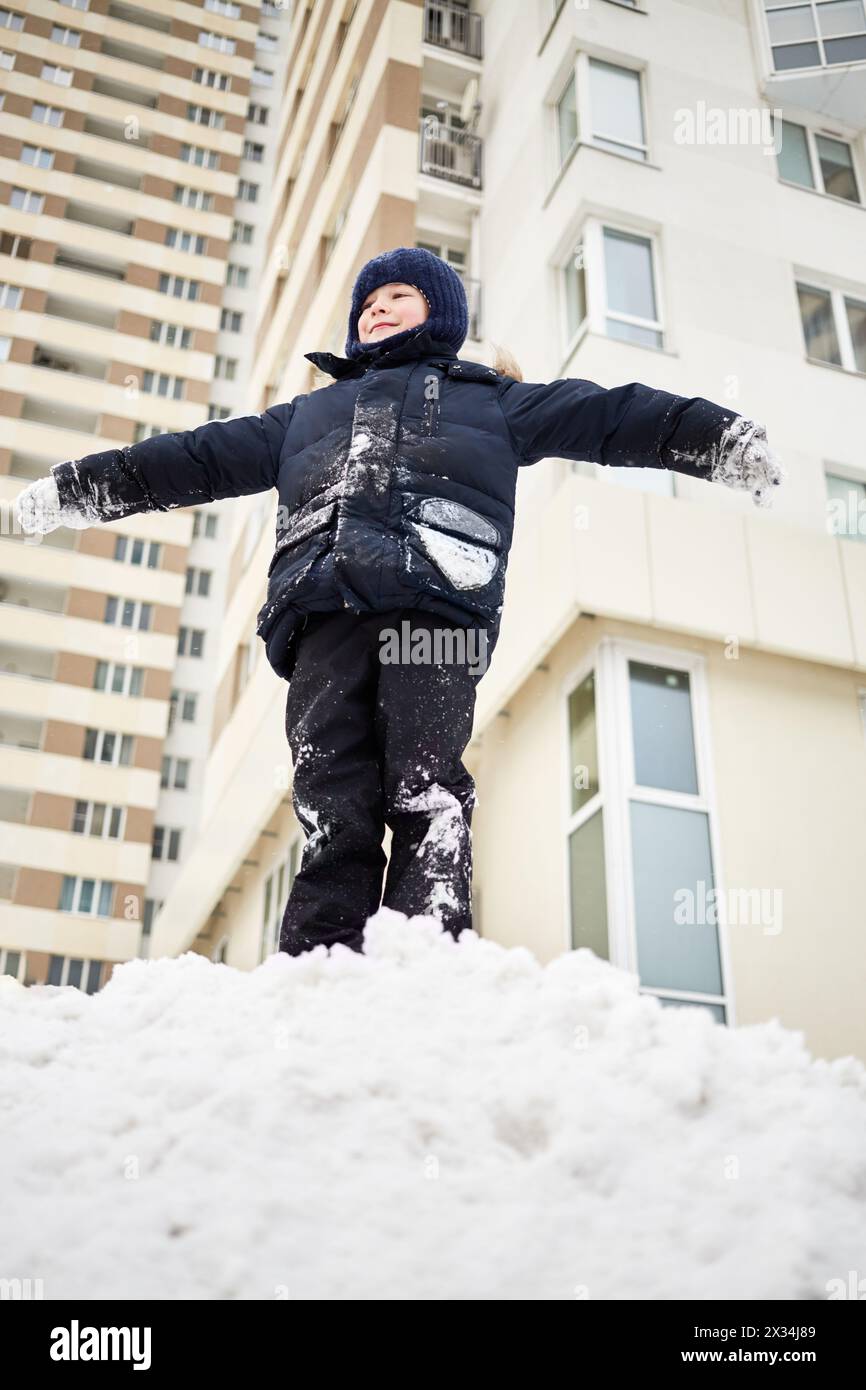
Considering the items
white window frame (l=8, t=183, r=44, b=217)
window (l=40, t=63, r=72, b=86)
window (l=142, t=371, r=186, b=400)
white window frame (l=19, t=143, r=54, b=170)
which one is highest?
window (l=40, t=63, r=72, b=86)

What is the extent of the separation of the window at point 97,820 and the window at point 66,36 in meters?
19.5

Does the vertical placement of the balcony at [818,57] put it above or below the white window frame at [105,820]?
above

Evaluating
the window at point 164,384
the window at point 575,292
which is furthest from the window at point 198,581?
the window at point 575,292

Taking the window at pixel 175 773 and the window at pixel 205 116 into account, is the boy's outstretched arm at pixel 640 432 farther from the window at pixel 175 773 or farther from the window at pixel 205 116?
the window at pixel 205 116

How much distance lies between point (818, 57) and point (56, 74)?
85.9ft

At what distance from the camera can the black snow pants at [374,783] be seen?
292 centimetres

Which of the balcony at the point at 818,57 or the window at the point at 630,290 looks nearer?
the window at the point at 630,290

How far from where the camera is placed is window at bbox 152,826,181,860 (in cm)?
3108

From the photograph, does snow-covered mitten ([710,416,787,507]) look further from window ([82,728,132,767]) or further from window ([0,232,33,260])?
window ([0,232,33,260])

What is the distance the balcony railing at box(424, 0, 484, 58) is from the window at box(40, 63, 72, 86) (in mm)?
20776

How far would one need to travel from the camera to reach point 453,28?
14.5m

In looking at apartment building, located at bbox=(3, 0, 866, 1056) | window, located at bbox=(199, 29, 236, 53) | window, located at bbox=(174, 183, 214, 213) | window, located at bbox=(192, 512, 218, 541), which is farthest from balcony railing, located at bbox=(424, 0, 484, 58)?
window, located at bbox=(199, 29, 236, 53)
